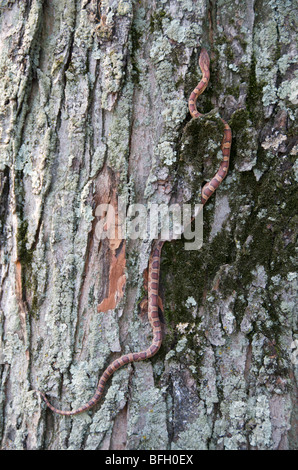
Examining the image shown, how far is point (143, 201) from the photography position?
335 cm

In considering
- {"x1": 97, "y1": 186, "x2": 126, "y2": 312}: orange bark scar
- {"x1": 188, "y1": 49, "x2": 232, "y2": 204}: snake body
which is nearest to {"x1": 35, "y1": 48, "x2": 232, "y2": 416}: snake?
{"x1": 188, "y1": 49, "x2": 232, "y2": 204}: snake body

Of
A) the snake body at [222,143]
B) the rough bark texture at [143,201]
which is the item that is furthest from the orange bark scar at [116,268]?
the snake body at [222,143]

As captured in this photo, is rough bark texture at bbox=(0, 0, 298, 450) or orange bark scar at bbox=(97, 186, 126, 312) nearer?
rough bark texture at bbox=(0, 0, 298, 450)

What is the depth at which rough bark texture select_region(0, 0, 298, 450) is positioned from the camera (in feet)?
10.4

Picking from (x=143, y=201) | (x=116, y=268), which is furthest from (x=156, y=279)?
(x=143, y=201)

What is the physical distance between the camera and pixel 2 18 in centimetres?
349

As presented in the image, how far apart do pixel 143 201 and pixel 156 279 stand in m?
0.83

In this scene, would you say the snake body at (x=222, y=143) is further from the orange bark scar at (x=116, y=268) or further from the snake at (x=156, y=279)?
the orange bark scar at (x=116, y=268)

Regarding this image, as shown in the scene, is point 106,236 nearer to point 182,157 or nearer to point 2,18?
point 182,157

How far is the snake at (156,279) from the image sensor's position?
3203 mm

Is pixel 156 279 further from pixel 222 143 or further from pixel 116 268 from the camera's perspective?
pixel 222 143

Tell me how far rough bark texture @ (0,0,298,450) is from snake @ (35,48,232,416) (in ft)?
0.23

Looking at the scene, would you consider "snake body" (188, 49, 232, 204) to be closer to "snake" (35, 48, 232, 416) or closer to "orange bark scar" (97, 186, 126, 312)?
"snake" (35, 48, 232, 416)
